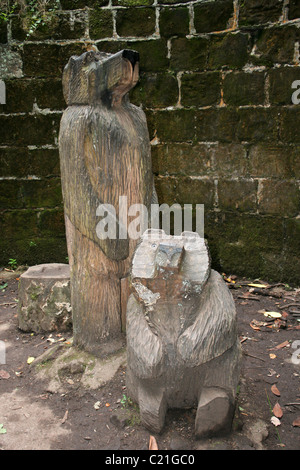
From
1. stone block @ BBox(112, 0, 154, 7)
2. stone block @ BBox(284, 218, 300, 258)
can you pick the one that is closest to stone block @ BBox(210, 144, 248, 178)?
stone block @ BBox(284, 218, 300, 258)

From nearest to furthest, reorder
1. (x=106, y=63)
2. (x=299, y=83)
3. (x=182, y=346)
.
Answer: (x=182, y=346)
(x=106, y=63)
(x=299, y=83)

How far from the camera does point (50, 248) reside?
15.5 feet

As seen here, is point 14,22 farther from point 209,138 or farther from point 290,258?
point 290,258

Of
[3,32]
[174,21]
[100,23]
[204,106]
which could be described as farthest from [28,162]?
[174,21]

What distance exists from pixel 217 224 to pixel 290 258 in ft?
2.63

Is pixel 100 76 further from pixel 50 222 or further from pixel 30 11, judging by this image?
pixel 50 222

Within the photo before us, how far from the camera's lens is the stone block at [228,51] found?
385cm

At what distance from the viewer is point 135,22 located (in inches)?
158

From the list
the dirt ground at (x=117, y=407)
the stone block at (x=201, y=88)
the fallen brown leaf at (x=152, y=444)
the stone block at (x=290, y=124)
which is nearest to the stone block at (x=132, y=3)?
the stone block at (x=201, y=88)

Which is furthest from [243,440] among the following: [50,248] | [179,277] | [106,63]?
[50,248]

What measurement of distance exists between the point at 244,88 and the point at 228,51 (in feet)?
1.23

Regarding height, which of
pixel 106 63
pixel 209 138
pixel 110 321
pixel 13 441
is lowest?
pixel 13 441

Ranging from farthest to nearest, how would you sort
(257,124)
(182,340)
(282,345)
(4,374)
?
(257,124)
(282,345)
(4,374)
(182,340)

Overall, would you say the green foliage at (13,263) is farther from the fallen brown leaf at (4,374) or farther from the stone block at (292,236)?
the stone block at (292,236)
